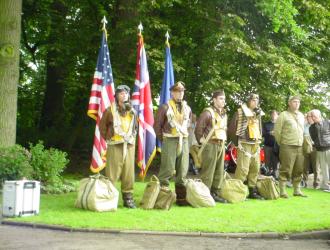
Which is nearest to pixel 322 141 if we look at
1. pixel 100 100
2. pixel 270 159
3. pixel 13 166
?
pixel 270 159

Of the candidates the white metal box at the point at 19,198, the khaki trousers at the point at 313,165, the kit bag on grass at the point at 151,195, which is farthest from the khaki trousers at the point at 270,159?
the white metal box at the point at 19,198

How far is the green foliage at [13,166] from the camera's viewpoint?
10.9 m

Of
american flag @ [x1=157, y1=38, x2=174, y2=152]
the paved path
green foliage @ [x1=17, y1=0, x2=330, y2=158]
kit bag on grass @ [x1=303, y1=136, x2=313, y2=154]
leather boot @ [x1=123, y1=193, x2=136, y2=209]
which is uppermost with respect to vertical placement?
green foliage @ [x1=17, y1=0, x2=330, y2=158]

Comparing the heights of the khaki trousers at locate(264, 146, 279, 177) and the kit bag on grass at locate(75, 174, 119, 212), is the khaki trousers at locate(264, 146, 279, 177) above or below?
above

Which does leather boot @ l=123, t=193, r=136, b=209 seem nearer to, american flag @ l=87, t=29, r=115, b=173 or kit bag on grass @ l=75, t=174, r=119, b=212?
kit bag on grass @ l=75, t=174, r=119, b=212

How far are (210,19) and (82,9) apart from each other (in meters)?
6.08

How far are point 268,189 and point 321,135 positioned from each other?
3.24 m

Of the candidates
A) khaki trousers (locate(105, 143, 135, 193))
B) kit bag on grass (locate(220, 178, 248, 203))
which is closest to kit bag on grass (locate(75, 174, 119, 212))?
khaki trousers (locate(105, 143, 135, 193))

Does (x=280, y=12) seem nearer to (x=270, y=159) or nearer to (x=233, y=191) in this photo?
(x=270, y=159)

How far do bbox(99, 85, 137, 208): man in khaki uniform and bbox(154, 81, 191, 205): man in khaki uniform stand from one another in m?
0.60

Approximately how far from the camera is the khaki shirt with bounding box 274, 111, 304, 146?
37.6 ft

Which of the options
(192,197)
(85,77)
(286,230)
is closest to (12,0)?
(85,77)

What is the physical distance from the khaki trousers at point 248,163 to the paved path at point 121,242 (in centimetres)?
371

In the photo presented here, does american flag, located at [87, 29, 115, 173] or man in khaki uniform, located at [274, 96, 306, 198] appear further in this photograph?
man in khaki uniform, located at [274, 96, 306, 198]
